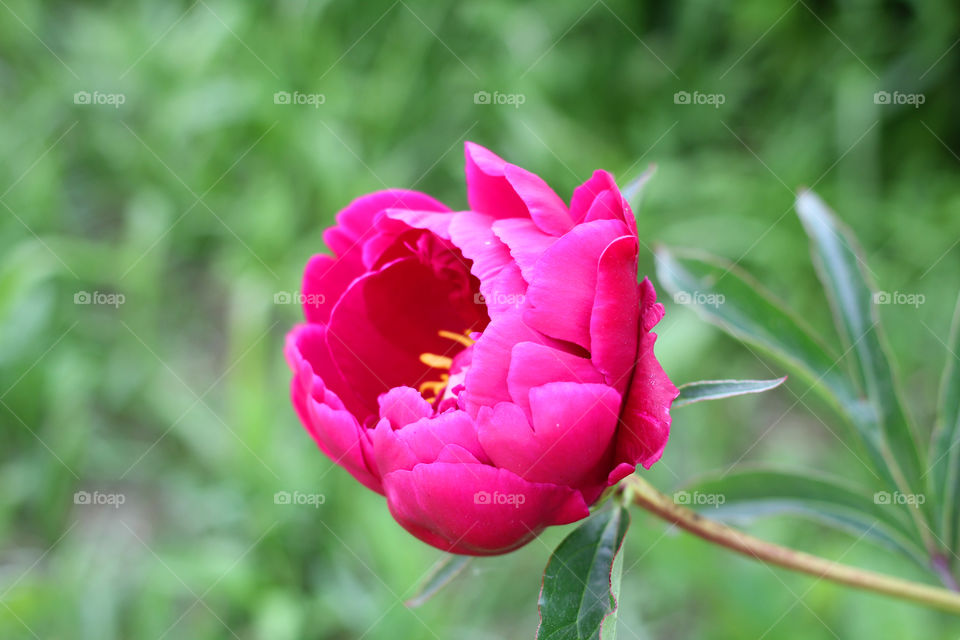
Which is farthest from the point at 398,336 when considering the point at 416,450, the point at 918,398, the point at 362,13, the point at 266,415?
the point at 362,13

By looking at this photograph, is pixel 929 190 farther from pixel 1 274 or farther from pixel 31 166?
pixel 31 166

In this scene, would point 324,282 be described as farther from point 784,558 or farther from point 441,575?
point 784,558

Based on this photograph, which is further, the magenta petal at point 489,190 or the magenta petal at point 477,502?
the magenta petal at point 489,190
